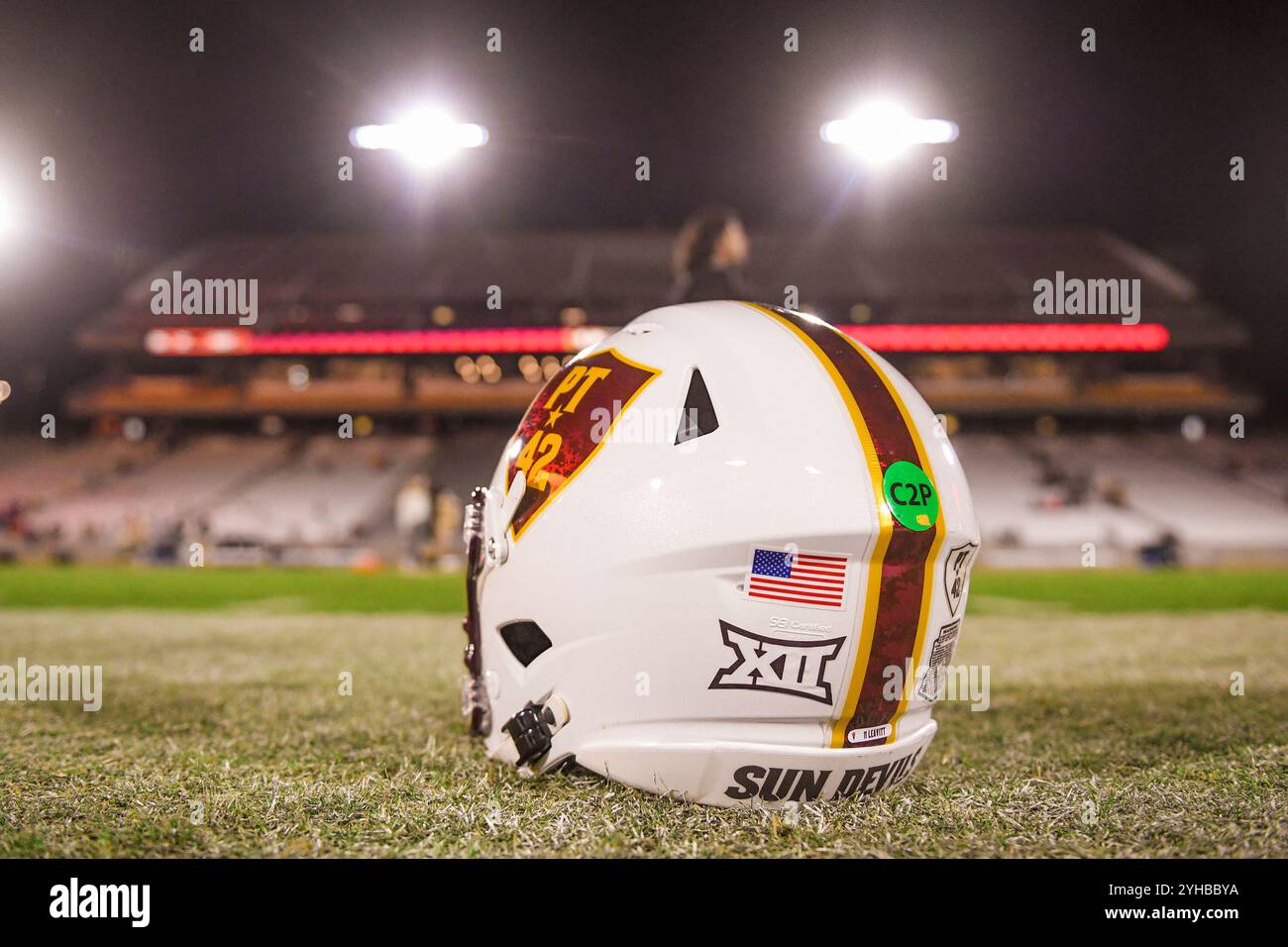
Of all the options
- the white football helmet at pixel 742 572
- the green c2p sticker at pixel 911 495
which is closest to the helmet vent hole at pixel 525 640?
the white football helmet at pixel 742 572

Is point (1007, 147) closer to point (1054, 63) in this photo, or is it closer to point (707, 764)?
point (1054, 63)

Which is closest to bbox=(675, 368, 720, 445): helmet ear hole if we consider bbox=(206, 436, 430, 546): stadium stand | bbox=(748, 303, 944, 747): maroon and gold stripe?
bbox=(748, 303, 944, 747): maroon and gold stripe

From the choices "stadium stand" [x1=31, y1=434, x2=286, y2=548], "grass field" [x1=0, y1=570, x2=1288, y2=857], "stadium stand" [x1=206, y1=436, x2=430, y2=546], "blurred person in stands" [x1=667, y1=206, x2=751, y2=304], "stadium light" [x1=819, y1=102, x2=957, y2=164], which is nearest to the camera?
"grass field" [x1=0, y1=570, x2=1288, y2=857]

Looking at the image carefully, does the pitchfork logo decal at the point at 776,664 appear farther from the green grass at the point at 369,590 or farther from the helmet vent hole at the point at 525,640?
the green grass at the point at 369,590

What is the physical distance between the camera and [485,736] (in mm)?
2389

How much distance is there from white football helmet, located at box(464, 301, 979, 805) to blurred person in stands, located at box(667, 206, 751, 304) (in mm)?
1599

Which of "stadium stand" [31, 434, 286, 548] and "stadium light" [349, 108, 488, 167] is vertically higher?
"stadium light" [349, 108, 488, 167]

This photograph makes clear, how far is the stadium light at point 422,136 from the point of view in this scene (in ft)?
24.1

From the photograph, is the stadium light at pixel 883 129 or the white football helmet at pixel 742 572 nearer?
the white football helmet at pixel 742 572

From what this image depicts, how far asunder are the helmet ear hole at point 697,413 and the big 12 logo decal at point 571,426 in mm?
108

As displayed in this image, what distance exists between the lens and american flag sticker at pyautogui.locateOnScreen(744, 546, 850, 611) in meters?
1.79

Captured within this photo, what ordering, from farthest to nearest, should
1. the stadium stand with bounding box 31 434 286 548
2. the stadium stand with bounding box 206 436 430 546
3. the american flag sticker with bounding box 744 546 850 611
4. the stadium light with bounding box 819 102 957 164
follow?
1. the stadium stand with bounding box 206 436 430 546
2. the stadium stand with bounding box 31 434 286 548
3. the stadium light with bounding box 819 102 957 164
4. the american flag sticker with bounding box 744 546 850 611

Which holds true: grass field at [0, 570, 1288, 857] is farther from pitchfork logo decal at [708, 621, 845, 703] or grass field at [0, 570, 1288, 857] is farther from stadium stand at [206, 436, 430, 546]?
stadium stand at [206, 436, 430, 546]
